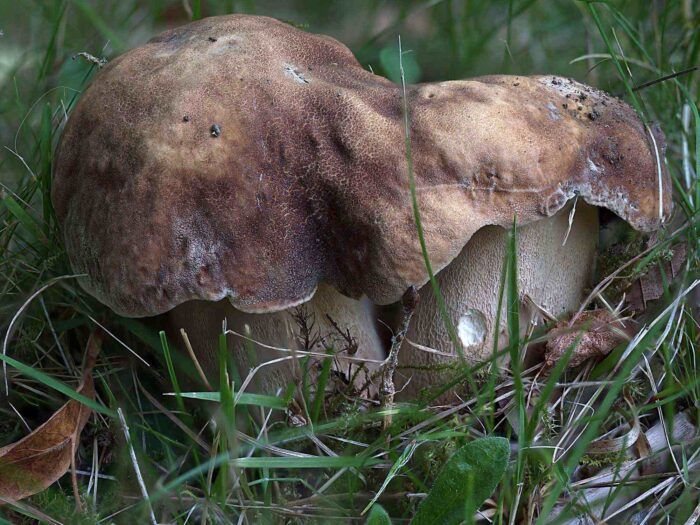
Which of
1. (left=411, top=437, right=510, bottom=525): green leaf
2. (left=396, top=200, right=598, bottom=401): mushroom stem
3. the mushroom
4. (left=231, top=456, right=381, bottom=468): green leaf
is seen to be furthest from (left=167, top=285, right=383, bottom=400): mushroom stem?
(left=411, top=437, right=510, bottom=525): green leaf

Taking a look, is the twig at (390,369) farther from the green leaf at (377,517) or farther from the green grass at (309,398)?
the green leaf at (377,517)

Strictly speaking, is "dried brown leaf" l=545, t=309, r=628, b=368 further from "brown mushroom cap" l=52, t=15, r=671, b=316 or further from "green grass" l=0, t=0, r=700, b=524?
"brown mushroom cap" l=52, t=15, r=671, b=316

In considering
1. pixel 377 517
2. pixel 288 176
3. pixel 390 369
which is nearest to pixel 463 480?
pixel 377 517

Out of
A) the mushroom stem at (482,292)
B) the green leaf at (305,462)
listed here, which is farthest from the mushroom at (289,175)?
the green leaf at (305,462)

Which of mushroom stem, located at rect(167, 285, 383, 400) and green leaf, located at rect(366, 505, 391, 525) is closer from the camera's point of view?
green leaf, located at rect(366, 505, 391, 525)

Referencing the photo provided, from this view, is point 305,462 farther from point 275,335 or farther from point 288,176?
point 288,176

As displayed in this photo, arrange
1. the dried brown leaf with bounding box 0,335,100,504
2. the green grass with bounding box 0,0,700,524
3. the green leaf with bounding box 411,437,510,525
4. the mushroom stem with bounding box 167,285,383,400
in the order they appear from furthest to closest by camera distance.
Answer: the mushroom stem with bounding box 167,285,383,400 → the dried brown leaf with bounding box 0,335,100,504 → the green grass with bounding box 0,0,700,524 → the green leaf with bounding box 411,437,510,525

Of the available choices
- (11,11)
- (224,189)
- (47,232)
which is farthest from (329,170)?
(11,11)
